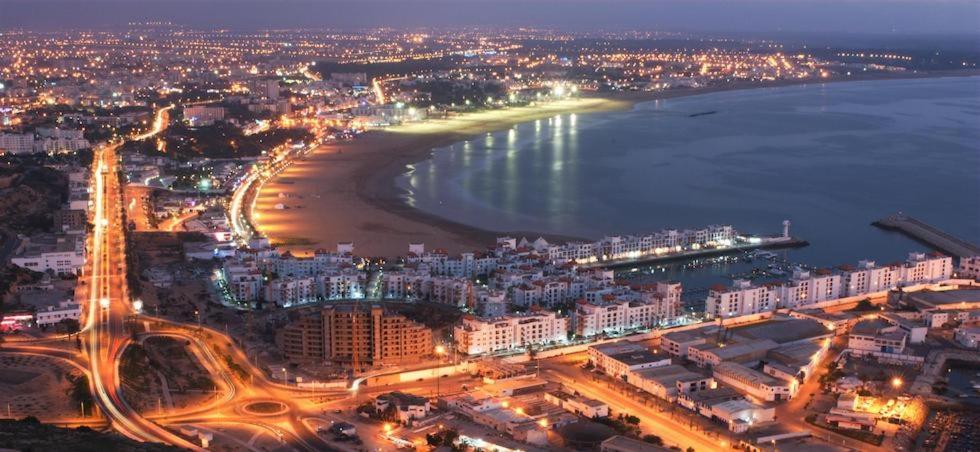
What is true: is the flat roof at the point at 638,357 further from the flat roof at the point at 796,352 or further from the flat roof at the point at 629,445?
the flat roof at the point at 629,445

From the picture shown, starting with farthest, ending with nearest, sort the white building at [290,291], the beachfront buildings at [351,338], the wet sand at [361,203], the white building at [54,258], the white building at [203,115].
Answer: the white building at [203,115]
the wet sand at [361,203]
the white building at [54,258]
the white building at [290,291]
the beachfront buildings at [351,338]

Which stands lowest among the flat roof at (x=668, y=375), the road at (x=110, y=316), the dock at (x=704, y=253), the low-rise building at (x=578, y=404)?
the dock at (x=704, y=253)

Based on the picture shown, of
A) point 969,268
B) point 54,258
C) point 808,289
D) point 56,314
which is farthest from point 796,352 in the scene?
point 54,258

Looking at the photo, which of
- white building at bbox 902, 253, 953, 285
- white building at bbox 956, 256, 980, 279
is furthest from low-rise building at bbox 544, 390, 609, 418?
white building at bbox 956, 256, 980, 279

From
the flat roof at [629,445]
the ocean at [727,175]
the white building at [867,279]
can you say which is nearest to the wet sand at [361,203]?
the ocean at [727,175]

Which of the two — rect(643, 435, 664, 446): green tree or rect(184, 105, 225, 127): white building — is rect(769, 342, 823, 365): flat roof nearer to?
rect(643, 435, 664, 446): green tree

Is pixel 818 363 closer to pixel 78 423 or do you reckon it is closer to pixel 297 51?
pixel 78 423
